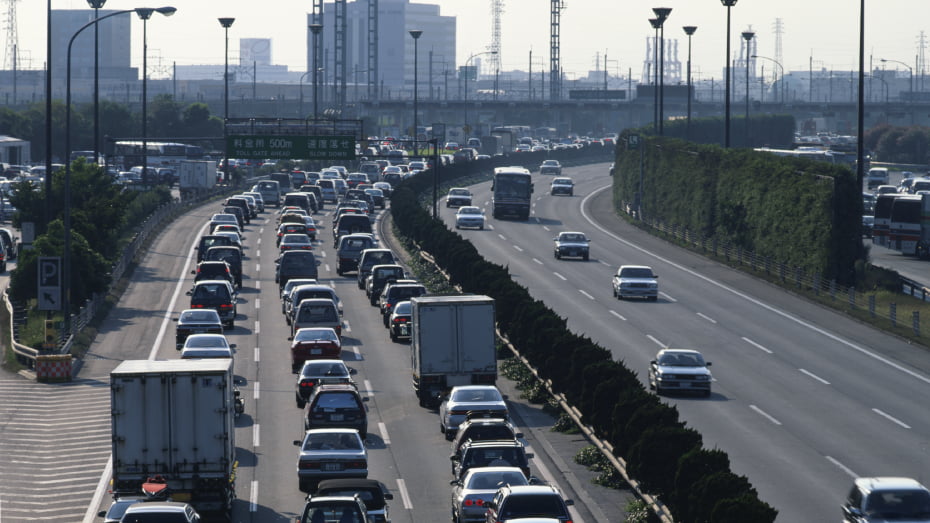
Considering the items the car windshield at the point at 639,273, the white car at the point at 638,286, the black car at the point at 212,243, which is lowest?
the white car at the point at 638,286

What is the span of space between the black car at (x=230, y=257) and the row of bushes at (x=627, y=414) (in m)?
11.6

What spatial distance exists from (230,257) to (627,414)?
3697 cm

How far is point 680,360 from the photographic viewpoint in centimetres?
4047

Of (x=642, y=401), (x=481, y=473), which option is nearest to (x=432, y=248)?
(x=642, y=401)

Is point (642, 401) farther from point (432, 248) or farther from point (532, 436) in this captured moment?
point (432, 248)

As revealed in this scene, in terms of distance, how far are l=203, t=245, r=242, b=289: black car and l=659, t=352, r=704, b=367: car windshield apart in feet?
94.0

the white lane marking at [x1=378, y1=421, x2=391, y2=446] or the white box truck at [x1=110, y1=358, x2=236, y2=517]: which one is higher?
the white box truck at [x1=110, y1=358, x2=236, y2=517]

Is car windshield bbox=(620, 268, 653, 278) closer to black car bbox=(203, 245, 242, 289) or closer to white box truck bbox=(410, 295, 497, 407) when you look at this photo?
black car bbox=(203, 245, 242, 289)

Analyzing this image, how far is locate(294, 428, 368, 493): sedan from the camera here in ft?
92.0

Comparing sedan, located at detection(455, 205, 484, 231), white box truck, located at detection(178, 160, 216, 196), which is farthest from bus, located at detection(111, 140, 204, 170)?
sedan, located at detection(455, 205, 484, 231)

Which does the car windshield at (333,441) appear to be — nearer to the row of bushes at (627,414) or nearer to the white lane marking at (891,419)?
the row of bushes at (627,414)

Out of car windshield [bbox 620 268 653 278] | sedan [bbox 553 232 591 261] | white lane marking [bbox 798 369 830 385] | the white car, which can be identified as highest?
sedan [bbox 553 232 591 261]

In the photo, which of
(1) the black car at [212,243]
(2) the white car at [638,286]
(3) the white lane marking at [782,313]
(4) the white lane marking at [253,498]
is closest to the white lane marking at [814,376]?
(3) the white lane marking at [782,313]

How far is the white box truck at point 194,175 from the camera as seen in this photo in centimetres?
11025
